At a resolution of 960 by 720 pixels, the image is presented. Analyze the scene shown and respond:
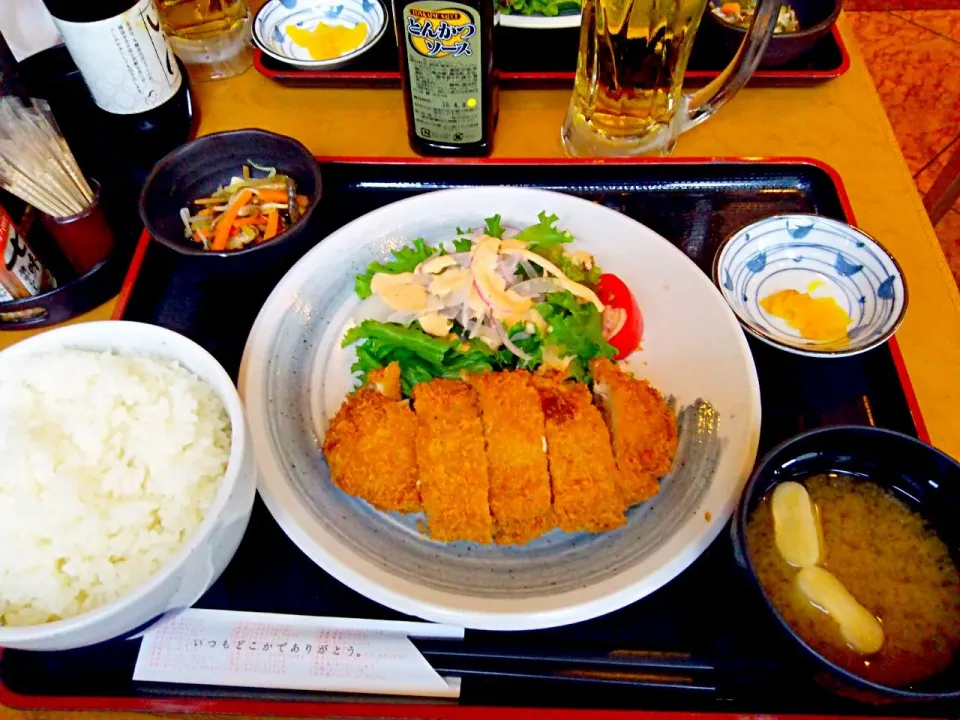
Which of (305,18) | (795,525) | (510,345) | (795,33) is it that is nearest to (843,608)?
(795,525)

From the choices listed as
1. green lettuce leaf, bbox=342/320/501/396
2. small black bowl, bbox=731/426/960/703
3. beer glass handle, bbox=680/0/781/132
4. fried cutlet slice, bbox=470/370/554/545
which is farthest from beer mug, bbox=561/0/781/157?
small black bowl, bbox=731/426/960/703

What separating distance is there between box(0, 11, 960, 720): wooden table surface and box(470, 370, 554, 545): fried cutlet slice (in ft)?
2.76

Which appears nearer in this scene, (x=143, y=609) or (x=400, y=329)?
(x=143, y=609)

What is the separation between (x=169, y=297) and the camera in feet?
5.35

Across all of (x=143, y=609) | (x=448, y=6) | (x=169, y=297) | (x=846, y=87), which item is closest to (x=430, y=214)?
(x=448, y=6)

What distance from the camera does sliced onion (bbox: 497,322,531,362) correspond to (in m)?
1.55

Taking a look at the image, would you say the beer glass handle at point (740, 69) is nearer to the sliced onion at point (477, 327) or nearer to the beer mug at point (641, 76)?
the beer mug at point (641, 76)

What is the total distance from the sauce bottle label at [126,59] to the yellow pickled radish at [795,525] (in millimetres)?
1696

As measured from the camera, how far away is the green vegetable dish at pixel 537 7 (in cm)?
204

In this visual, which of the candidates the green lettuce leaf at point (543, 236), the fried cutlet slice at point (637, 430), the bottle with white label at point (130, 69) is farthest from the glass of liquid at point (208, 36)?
the fried cutlet slice at point (637, 430)

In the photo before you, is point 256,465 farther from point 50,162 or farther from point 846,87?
point 846,87

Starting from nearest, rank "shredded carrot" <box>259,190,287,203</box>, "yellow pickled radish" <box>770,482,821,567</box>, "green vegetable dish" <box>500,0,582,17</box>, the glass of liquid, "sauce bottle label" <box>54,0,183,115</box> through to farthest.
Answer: "yellow pickled radish" <box>770,482,821,567</box>
"sauce bottle label" <box>54,0,183,115</box>
"shredded carrot" <box>259,190,287,203</box>
"green vegetable dish" <box>500,0,582,17</box>
the glass of liquid

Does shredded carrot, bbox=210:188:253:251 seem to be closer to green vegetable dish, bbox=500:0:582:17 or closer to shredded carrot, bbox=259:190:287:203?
shredded carrot, bbox=259:190:287:203

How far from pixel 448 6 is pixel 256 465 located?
1.05 meters
